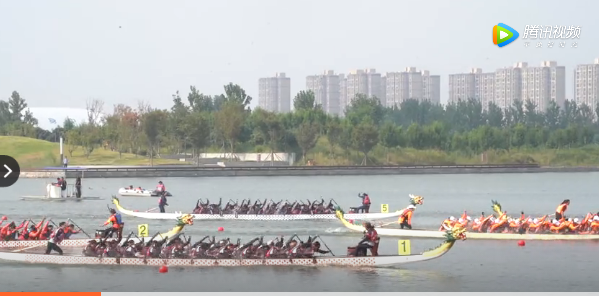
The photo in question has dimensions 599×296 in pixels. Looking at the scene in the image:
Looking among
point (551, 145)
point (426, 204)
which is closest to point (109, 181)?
point (426, 204)

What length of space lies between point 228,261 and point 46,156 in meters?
76.8

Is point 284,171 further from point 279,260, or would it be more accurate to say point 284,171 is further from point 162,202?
point 279,260

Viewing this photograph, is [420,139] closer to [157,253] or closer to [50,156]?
[50,156]

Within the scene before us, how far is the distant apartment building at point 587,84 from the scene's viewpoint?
164375 mm

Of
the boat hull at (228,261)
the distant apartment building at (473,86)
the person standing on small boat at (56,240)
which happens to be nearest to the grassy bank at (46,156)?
the person standing on small boat at (56,240)

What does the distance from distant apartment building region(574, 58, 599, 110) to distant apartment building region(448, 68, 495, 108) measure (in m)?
19.6

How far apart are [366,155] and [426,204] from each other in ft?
157

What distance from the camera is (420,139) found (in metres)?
111

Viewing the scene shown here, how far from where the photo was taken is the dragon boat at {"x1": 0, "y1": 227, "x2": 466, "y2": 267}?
2631cm

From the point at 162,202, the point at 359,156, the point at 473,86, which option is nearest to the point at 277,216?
the point at 162,202

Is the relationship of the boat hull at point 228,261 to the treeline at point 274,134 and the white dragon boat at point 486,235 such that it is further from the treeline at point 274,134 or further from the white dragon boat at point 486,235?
the treeline at point 274,134

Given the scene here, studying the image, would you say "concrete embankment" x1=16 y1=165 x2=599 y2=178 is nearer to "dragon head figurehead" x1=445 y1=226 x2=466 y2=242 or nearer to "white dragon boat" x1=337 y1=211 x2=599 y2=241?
"white dragon boat" x1=337 y1=211 x2=599 y2=241

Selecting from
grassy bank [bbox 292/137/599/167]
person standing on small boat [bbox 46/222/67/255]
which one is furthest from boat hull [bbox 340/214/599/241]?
grassy bank [bbox 292/137/599/167]

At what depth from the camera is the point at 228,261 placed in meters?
27.1
